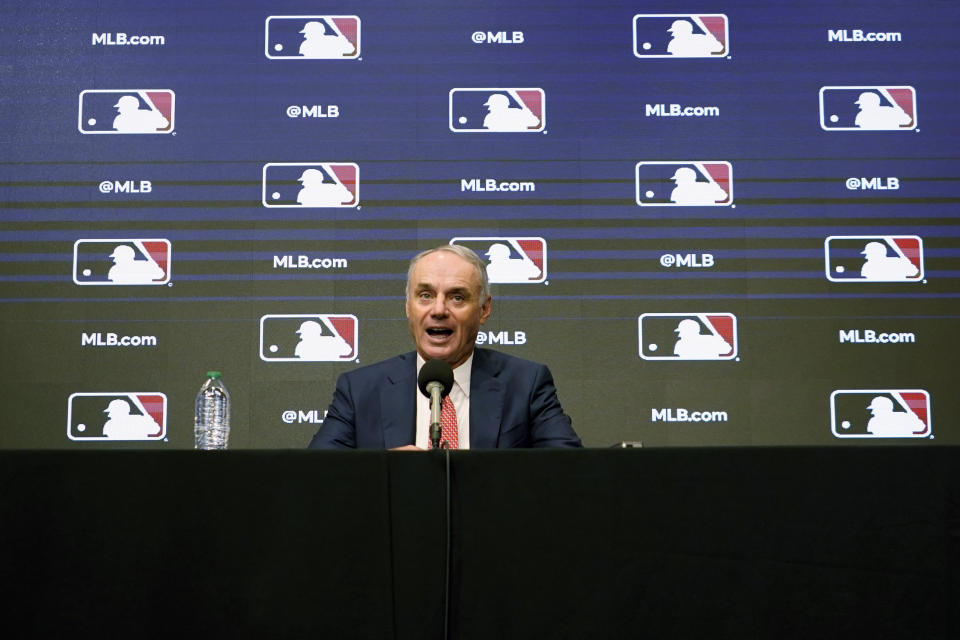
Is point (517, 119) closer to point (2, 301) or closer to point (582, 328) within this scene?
point (582, 328)

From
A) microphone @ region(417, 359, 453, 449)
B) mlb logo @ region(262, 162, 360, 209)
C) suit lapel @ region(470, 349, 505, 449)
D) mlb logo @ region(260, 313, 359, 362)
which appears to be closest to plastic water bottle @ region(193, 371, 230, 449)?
mlb logo @ region(260, 313, 359, 362)

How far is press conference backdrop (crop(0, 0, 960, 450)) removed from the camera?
380 cm

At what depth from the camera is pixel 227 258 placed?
3.83m

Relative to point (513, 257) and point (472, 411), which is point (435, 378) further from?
point (513, 257)

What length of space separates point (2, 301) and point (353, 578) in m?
2.57

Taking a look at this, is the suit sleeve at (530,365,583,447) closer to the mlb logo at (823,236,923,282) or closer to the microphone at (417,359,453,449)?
the microphone at (417,359,453,449)

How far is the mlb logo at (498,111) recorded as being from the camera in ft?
12.8

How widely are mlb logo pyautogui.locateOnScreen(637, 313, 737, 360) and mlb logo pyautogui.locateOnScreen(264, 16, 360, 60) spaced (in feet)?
4.93

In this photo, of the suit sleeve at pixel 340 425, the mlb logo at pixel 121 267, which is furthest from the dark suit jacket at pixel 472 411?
the mlb logo at pixel 121 267

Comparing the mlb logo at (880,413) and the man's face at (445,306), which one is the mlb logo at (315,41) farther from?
the mlb logo at (880,413)

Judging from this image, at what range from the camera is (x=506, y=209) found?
151 inches

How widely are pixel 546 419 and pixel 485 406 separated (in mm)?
Answer: 177

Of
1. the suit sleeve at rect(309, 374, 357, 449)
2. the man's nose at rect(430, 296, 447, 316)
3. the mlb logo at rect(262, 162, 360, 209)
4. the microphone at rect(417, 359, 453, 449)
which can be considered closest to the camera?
the microphone at rect(417, 359, 453, 449)

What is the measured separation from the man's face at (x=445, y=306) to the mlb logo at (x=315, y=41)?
46.2 inches
